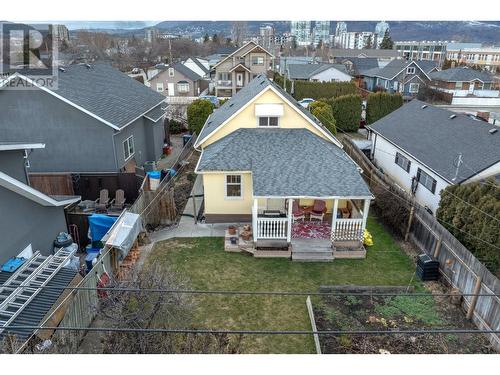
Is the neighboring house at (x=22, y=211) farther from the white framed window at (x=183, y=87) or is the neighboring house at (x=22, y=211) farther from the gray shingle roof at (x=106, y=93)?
the white framed window at (x=183, y=87)

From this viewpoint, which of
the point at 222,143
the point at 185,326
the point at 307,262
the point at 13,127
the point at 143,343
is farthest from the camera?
the point at 13,127

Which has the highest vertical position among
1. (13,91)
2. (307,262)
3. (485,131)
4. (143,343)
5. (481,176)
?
(13,91)

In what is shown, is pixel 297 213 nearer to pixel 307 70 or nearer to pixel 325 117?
pixel 325 117

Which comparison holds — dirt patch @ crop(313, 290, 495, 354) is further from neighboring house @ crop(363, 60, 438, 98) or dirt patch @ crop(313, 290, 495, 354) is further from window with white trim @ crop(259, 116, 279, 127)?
neighboring house @ crop(363, 60, 438, 98)

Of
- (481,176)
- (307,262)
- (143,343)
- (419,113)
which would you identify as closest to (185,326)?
(143,343)

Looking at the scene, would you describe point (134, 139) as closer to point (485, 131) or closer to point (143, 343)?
point (143, 343)

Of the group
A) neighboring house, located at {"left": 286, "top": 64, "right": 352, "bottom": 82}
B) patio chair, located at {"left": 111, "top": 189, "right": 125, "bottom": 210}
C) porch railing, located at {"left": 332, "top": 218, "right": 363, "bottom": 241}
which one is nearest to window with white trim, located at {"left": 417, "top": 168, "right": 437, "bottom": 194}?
porch railing, located at {"left": 332, "top": 218, "right": 363, "bottom": 241}

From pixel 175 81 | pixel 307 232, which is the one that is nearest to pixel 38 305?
pixel 307 232
